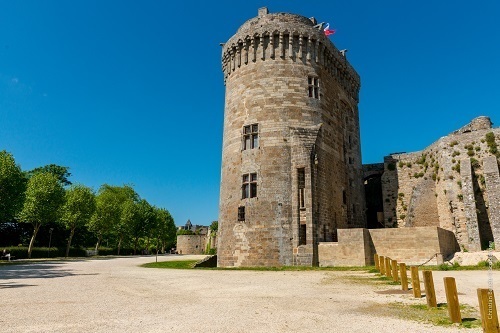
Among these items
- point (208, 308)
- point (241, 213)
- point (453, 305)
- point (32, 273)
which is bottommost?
point (32, 273)

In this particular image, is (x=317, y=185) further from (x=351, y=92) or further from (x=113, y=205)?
(x=113, y=205)

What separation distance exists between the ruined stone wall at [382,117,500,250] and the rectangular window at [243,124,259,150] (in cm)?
1707

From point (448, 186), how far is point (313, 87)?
14.6 m

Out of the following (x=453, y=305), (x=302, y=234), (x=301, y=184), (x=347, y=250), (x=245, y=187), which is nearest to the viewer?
(x=453, y=305)

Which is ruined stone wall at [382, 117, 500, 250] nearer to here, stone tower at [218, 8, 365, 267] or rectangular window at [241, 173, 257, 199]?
stone tower at [218, 8, 365, 267]

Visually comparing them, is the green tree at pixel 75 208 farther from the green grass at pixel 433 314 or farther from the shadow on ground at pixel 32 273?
the green grass at pixel 433 314

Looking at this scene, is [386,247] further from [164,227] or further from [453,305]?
[164,227]

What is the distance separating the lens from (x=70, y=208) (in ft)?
152

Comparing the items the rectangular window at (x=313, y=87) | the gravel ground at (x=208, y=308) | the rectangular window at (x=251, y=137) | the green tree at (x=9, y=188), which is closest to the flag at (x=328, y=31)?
the rectangular window at (x=313, y=87)

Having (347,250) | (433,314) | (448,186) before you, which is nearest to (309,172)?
(347,250)

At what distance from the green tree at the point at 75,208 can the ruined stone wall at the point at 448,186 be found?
127 ft

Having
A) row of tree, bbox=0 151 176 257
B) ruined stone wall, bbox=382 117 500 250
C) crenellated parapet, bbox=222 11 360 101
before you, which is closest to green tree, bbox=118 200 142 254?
row of tree, bbox=0 151 176 257

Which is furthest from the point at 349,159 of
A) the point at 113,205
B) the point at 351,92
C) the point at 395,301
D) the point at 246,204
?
the point at 113,205

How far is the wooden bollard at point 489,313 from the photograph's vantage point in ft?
17.2
